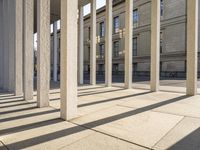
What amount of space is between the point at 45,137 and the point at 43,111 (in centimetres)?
235

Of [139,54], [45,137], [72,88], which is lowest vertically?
[45,137]

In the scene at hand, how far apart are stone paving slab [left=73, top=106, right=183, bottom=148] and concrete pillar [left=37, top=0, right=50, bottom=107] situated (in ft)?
6.81

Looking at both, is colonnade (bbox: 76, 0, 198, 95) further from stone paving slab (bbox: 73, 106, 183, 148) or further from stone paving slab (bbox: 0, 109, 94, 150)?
stone paving slab (bbox: 0, 109, 94, 150)

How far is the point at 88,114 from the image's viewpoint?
5945 mm

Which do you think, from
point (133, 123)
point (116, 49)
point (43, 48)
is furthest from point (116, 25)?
point (133, 123)

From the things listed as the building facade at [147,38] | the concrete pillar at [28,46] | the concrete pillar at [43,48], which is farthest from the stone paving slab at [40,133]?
the building facade at [147,38]

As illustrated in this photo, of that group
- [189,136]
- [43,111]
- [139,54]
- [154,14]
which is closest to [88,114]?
[43,111]

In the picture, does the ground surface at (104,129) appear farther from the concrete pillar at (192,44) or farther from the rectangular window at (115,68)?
the rectangular window at (115,68)

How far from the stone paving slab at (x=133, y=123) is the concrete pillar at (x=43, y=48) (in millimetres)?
2074

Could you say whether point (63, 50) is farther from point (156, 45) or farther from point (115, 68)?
point (115, 68)

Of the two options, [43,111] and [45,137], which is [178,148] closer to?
[45,137]

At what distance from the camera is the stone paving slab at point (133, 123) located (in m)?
4.07

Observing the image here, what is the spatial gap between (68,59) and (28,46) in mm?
3374

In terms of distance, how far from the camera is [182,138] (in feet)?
12.8
